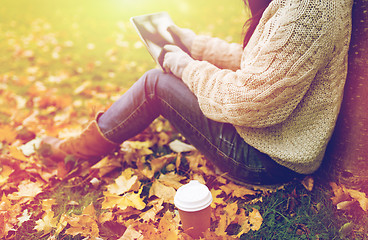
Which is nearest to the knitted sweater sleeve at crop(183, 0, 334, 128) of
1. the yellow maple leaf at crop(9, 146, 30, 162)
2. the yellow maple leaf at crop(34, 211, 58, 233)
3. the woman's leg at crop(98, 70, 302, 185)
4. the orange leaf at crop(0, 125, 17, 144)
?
the woman's leg at crop(98, 70, 302, 185)

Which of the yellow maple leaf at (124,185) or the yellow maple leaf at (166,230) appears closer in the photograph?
the yellow maple leaf at (166,230)

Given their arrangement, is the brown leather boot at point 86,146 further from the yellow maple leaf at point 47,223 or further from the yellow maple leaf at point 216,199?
the yellow maple leaf at point 216,199

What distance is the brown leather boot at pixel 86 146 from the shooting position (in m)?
1.94

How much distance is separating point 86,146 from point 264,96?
122cm

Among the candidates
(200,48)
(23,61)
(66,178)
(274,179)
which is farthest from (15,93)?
(274,179)

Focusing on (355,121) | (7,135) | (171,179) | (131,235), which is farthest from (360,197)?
(7,135)

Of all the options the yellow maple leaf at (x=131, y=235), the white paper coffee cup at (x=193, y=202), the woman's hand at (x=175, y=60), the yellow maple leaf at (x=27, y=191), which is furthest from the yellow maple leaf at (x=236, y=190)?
the yellow maple leaf at (x=27, y=191)

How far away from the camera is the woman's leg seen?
152 cm

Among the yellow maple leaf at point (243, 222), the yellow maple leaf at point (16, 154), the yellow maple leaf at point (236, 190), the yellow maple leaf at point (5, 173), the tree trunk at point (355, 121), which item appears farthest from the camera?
the yellow maple leaf at point (16, 154)

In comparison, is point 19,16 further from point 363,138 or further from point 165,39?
point 363,138

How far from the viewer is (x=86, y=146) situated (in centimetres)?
198

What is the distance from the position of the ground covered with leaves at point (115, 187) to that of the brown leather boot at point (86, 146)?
62 mm

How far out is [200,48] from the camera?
198 centimetres

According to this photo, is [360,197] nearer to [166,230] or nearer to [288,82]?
[288,82]
